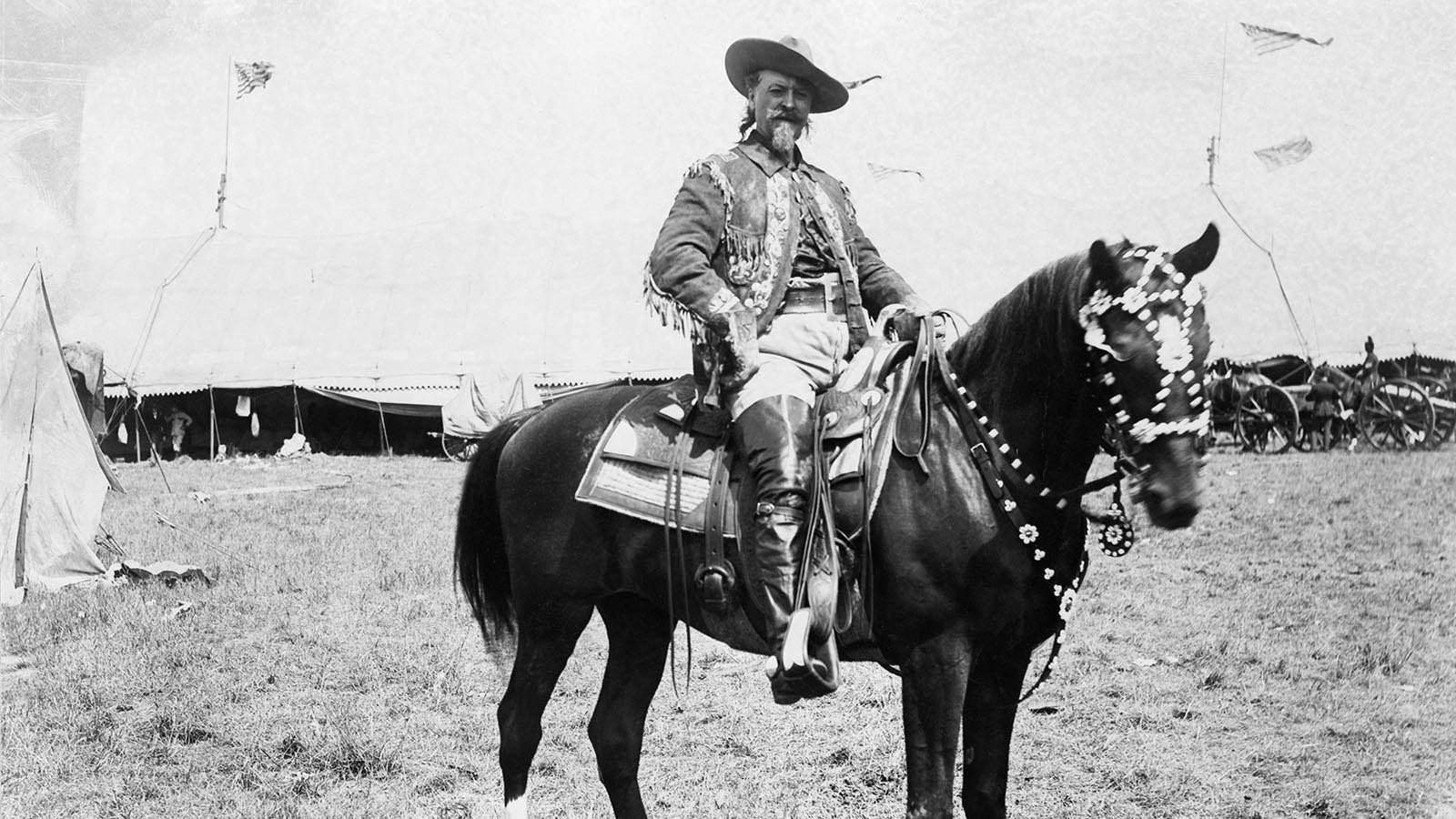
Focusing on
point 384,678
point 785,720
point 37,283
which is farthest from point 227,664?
point 37,283

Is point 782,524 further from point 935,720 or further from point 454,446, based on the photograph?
point 454,446

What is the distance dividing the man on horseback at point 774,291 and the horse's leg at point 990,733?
0.56 meters

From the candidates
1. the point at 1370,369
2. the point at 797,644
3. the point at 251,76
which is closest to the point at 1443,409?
the point at 1370,369

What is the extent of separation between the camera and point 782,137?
391cm

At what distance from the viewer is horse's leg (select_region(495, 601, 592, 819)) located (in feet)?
13.3

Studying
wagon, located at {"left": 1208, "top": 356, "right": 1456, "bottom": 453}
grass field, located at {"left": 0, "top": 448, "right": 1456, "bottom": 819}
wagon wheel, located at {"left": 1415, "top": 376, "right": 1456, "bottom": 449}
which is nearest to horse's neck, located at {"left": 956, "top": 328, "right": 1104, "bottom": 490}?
grass field, located at {"left": 0, "top": 448, "right": 1456, "bottom": 819}

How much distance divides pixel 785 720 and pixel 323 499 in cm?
1041

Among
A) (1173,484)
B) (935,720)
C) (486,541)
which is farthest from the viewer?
(486,541)

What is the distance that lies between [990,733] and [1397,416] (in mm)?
14909

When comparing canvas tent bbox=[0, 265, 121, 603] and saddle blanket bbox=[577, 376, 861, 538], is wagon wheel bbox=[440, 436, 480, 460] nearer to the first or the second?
canvas tent bbox=[0, 265, 121, 603]

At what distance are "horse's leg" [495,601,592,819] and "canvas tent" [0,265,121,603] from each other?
6187 millimetres

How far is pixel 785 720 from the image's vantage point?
544cm

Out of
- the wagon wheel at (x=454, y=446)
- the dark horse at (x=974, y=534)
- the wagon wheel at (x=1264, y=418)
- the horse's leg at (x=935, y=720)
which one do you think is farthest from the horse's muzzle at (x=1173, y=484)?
the wagon wheel at (x=454, y=446)

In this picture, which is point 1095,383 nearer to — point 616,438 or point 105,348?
point 616,438
